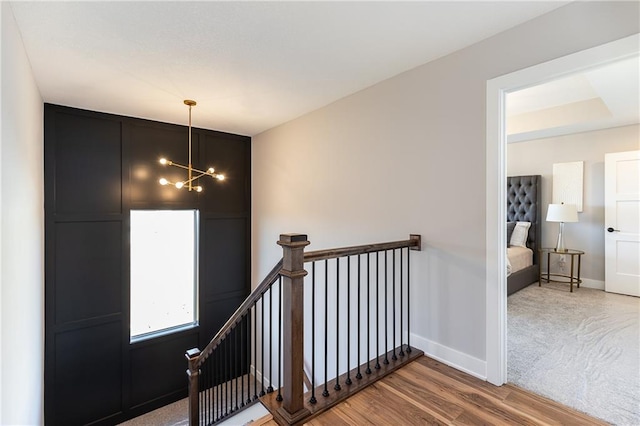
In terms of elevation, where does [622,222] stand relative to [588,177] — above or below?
below

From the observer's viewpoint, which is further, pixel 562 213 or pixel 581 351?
pixel 562 213

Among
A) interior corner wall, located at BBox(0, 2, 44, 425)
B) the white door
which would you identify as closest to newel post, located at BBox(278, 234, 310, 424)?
interior corner wall, located at BBox(0, 2, 44, 425)

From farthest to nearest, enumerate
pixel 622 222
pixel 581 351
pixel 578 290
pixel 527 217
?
pixel 527 217 < pixel 578 290 < pixel 622 222 < pixel 581 351

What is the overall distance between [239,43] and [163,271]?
333cm

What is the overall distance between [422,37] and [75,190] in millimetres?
3997

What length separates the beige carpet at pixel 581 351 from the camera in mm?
1981

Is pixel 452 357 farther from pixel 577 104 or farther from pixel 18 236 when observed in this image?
pixel 577 104

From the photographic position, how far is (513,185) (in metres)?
5.56

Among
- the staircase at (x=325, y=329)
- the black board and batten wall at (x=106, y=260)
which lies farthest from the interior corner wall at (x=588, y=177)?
the black board and batten wall at (x=106, y=260)

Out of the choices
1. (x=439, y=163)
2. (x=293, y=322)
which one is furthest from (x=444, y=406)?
(x=439, y=163)

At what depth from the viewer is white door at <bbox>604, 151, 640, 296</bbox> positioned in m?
4.20

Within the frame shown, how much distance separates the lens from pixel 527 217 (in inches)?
212

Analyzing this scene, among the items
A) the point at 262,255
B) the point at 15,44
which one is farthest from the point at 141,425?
the point at 15,44

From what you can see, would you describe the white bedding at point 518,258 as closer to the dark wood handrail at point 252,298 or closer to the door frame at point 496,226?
the door frame at point 496,226
